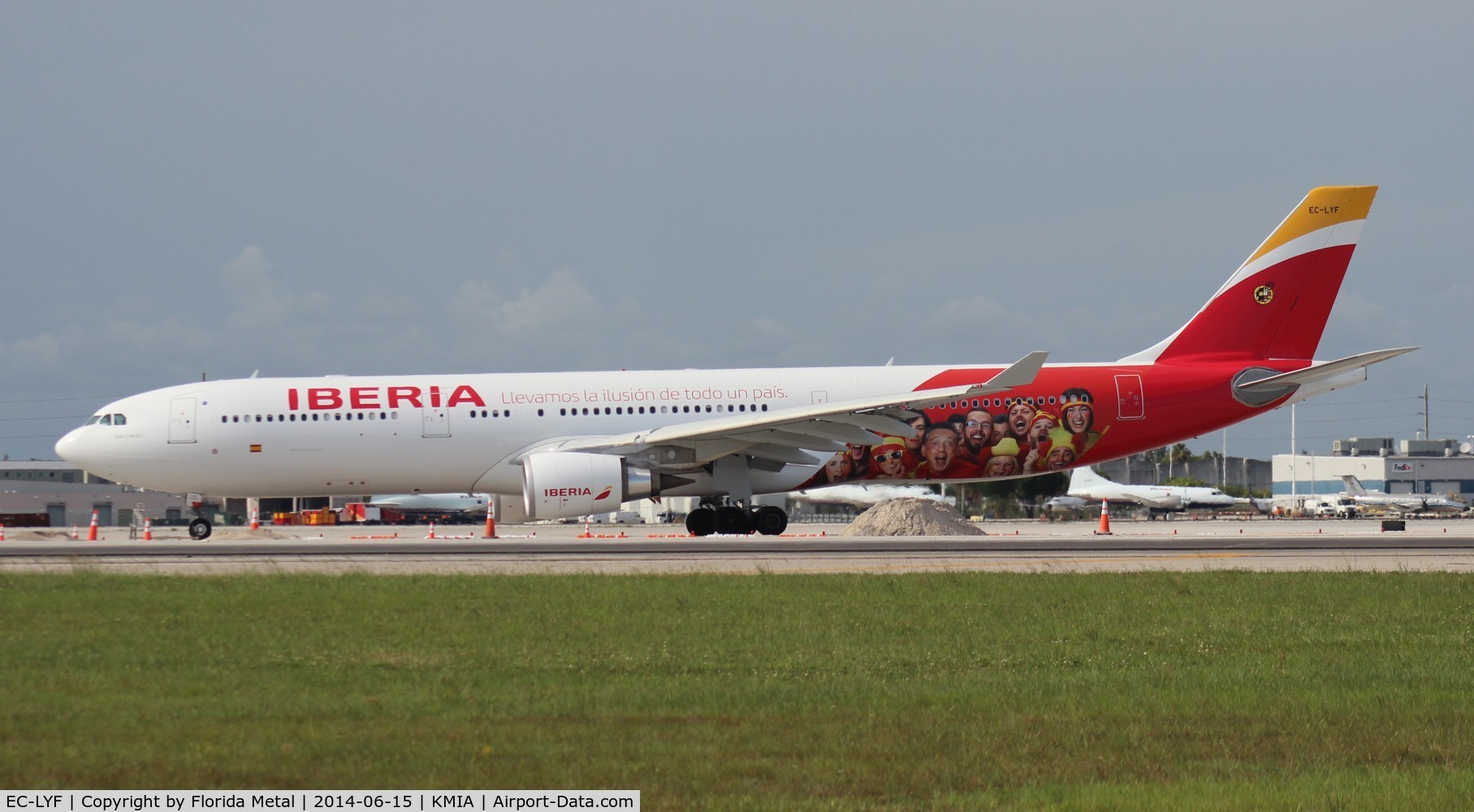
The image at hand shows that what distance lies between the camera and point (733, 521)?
28.6 meters

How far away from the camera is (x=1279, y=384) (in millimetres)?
29109

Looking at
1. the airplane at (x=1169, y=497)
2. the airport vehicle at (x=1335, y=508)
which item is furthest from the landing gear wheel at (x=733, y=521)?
the airplane at (x=1169, y=497)

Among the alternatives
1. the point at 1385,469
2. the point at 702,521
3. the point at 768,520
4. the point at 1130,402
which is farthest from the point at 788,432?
the point at 1385,469

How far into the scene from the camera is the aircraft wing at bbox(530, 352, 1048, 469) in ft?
83.9

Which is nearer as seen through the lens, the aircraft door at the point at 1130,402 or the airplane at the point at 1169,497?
the aircraft door at the point at 1130,402

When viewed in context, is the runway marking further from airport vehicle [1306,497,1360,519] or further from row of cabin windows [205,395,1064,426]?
airport vehicle [1306,497,1360,519]

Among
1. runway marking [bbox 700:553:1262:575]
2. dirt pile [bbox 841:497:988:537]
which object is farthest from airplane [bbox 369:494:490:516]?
runway marking [bbox 700:553:1262:575]

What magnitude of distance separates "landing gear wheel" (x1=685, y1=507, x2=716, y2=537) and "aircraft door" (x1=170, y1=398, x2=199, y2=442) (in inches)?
396

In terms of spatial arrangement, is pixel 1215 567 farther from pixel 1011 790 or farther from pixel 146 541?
pixel 146 541

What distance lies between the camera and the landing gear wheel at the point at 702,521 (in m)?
28.8

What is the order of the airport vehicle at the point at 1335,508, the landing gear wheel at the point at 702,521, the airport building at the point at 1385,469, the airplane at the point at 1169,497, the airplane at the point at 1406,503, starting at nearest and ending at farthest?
the landing gear wheel at the point at 702,521 → the airport vehicle at the point at 1335,508 → the airplane at the point at 1406,503 → the airplane at the point at 1169,497 → the airport building at the point at 1385,469

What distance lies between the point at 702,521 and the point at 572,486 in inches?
153

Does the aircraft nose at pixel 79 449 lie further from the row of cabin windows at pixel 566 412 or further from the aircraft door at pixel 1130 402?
the aircraft door at pixel 1130 402

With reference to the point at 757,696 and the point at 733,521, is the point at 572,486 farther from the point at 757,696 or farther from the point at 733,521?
the point at 757,696
